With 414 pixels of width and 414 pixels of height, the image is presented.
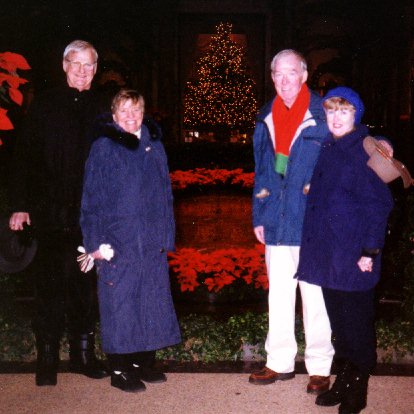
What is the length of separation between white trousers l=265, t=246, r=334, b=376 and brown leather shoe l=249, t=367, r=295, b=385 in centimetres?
3

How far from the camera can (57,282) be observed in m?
3.97

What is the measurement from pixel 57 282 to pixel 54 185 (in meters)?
0.62

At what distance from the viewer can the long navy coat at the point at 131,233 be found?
3709mm

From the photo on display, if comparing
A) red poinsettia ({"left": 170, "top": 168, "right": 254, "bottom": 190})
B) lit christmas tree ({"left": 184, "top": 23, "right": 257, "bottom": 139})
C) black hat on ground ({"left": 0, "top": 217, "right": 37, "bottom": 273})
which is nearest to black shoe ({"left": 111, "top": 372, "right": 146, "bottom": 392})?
black hat on ground ({"left": 0, "top": 217, "right": 37, "bottom": 273})

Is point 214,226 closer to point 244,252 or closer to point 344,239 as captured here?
point 244,252

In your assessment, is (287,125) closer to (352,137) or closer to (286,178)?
(286,178)

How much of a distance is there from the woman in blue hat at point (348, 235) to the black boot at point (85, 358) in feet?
4.90

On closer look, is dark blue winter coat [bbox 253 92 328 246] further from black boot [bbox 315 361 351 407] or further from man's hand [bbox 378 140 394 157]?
black boot [bbox 315 361 351 407]

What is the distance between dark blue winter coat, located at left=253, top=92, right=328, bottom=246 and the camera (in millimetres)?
3752

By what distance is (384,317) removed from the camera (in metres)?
4.91

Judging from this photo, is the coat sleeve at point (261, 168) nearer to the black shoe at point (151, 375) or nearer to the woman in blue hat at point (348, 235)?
the woman in blue hat at point (348, 235)

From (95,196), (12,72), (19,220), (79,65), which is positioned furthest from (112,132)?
(19,220)

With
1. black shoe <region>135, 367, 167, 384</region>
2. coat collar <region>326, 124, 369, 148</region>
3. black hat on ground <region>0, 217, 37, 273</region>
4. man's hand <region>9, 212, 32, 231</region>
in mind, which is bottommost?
black shoe <region>135, 367, 167, 384</region>

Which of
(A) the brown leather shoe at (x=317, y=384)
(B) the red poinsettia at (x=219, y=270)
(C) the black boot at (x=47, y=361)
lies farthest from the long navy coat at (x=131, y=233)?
(B) the red poinsettia at (x=219, y=270)
